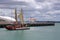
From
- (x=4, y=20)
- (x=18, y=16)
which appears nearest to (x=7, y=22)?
(x=4, y=20)

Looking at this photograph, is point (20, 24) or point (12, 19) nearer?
point (20, 24)

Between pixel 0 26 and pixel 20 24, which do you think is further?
pixel 0 26

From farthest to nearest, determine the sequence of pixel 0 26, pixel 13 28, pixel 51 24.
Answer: pixel 51 24 < pixel 0 26 < pixel 13 28

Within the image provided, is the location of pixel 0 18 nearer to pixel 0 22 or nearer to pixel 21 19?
pixel 0 22

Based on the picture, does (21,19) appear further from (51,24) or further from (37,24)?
(51,24)

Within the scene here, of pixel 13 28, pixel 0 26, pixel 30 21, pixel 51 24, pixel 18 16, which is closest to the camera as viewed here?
pixel 13 28

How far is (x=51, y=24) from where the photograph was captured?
438 feet

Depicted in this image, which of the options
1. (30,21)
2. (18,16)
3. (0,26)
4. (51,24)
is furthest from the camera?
(51,24)

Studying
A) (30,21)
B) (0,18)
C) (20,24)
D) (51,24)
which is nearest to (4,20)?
(0,18)

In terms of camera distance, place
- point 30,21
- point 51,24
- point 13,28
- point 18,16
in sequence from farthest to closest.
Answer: point 51,24 → point 30,21 → point 18,16 → point 13,28

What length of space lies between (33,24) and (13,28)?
43.3 metres

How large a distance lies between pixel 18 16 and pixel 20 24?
3.81 metres

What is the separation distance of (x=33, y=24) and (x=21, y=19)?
128 ft

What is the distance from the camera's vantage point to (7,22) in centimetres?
10869
